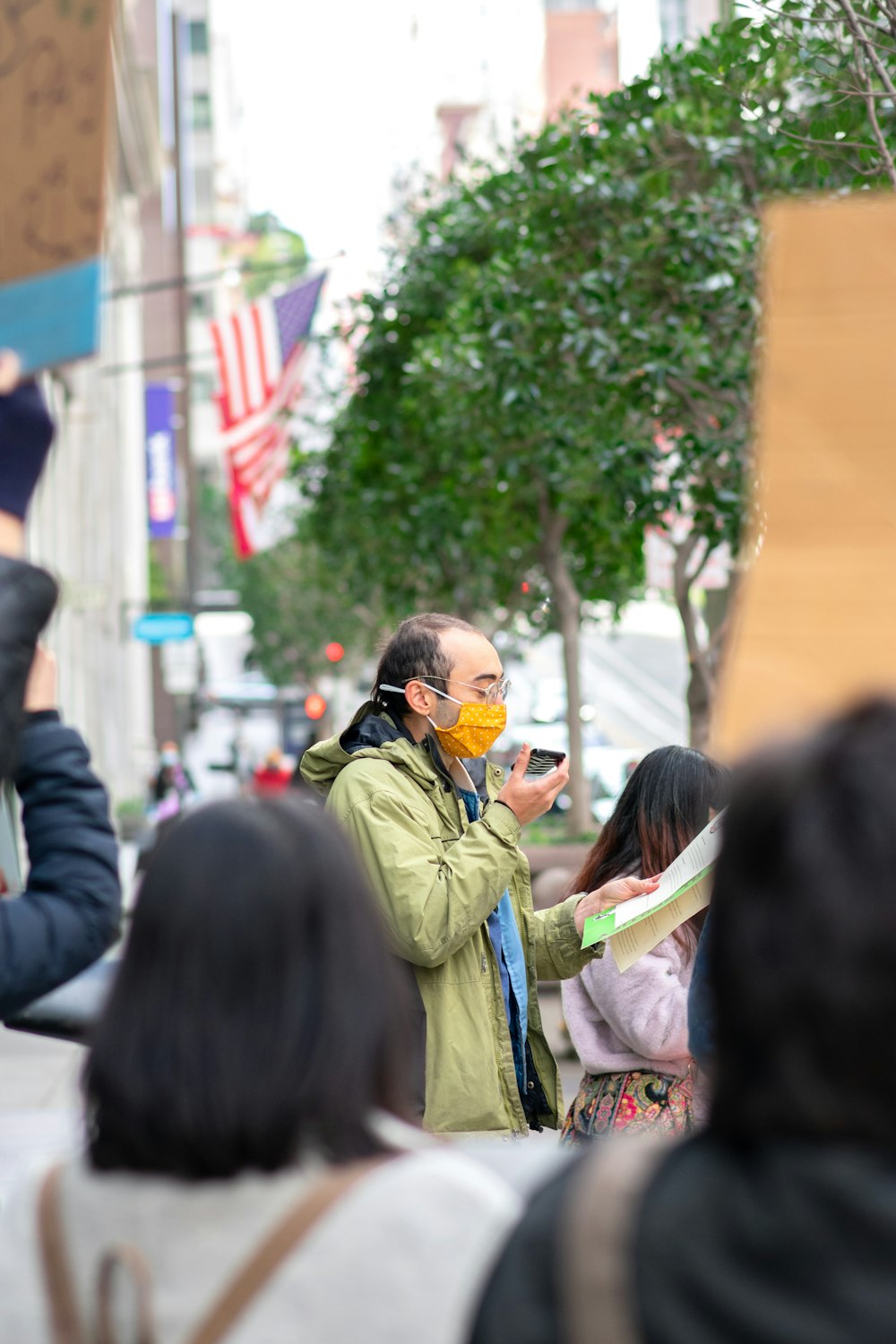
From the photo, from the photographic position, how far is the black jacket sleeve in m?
2.27

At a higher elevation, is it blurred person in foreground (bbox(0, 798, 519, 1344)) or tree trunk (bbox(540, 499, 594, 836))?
blurred person in foreground (bbox(0, 798, 519, 1344))

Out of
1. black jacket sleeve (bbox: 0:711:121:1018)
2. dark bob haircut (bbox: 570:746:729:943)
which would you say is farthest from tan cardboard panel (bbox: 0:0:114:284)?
dark bob haircut (bbox: 570:746:729:943)

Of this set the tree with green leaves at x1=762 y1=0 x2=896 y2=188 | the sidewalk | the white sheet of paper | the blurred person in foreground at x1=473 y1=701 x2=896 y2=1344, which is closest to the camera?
the blurred person in foreground at x1=473 y1=701 x2=896 y2=1344

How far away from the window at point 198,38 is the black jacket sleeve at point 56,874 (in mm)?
93584

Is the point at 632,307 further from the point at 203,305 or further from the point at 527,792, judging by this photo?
the point at 203,305

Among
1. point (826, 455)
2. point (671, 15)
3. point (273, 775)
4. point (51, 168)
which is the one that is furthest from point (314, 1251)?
point (671, 15)

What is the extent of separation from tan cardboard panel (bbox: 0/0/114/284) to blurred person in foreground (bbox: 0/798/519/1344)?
1002 millimetres

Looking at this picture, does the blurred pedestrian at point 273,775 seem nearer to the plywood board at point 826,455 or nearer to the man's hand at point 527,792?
the man's hand at point 527,792

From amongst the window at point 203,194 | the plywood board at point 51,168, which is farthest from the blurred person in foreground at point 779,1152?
the window at point 203,194

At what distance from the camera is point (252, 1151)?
1678 mm

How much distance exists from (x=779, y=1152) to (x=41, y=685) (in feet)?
4.31

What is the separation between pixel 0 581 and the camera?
2244 millimetres

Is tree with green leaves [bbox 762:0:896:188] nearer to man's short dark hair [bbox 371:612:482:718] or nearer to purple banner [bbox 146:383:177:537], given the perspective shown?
man's short dark hair [bbox 371:612:482:718]

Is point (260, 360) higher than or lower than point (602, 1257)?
higher
